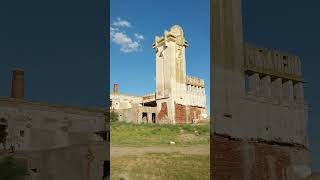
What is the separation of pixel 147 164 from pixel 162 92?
1277cm

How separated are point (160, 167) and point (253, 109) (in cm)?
429

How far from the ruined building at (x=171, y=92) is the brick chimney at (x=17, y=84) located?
13764 mm

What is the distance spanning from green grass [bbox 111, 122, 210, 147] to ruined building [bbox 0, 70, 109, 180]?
17.1ft

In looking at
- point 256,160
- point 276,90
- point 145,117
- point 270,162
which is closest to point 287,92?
point 276,90

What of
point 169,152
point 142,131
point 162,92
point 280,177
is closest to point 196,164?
point 169,152

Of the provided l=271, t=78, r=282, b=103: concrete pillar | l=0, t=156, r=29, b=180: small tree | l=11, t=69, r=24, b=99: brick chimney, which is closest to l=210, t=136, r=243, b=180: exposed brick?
l=271, t=78, r=282, b=103: concrete pillar

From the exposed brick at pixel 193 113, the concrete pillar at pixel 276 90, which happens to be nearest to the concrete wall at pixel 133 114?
the exposed brick at pixel 193 113

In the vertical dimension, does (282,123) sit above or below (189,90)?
below

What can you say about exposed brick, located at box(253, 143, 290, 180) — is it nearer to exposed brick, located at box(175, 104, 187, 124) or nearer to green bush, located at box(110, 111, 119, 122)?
green bush, located at box(110, 111, 119, 122)

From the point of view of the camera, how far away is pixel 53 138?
9.59 meters

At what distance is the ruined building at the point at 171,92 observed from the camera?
81.5ft

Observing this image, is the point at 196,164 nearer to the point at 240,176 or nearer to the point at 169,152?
the point at 169,152

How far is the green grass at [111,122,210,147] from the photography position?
16.5 metres

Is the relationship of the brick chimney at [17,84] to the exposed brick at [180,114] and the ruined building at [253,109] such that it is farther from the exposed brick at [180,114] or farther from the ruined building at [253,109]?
the exposed brick at [180,114]
